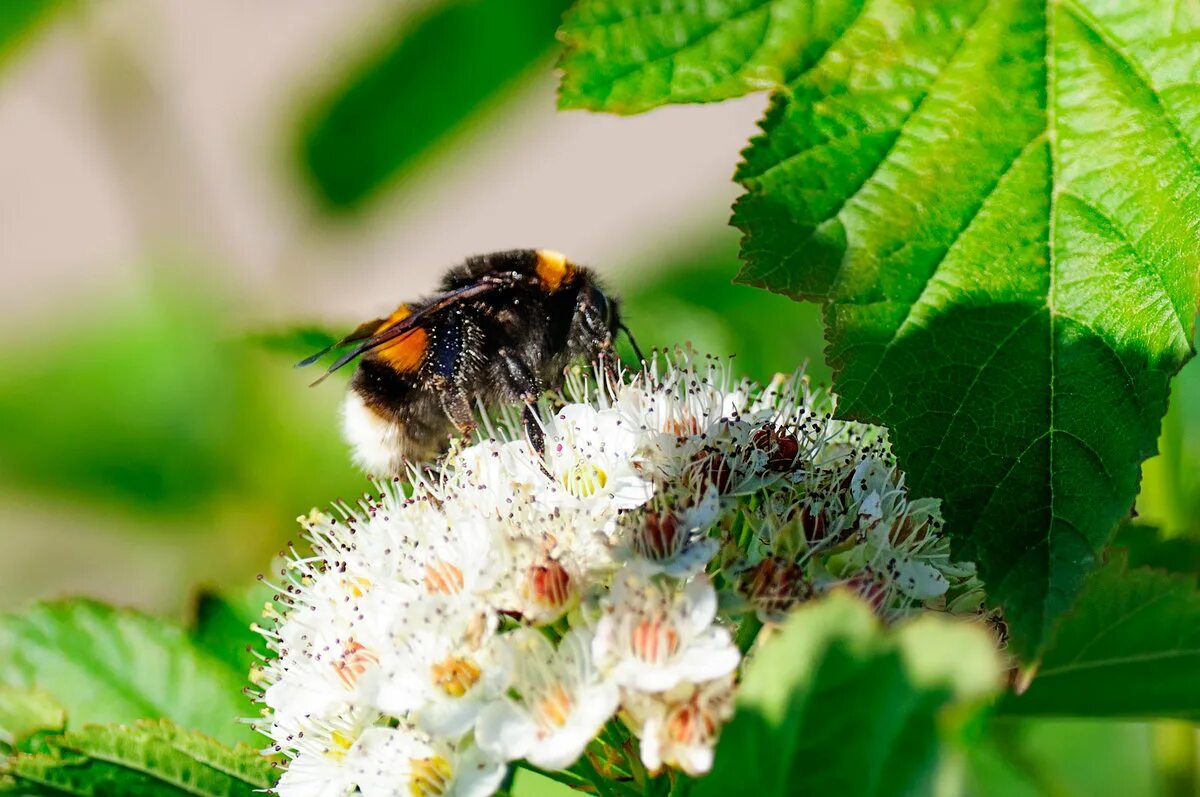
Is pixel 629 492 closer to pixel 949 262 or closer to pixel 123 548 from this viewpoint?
pixel 949 262

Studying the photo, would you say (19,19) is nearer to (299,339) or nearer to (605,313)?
(299,339)

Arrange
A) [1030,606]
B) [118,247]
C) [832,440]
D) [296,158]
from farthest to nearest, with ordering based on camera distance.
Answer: [118,247]
[296,158]
[832,440]
[1030,606]

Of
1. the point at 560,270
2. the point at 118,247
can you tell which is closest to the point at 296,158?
the point at 560,270

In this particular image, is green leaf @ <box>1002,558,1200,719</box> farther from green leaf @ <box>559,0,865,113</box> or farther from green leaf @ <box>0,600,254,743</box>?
green leaf @ <box>0,600,254,743</box>

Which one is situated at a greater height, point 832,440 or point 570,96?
point 570,96

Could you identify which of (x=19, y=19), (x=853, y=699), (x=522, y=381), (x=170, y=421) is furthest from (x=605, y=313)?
(x=170, y=421)

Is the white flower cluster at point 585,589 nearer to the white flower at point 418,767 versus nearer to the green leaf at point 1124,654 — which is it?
the white flower at point 418,767
